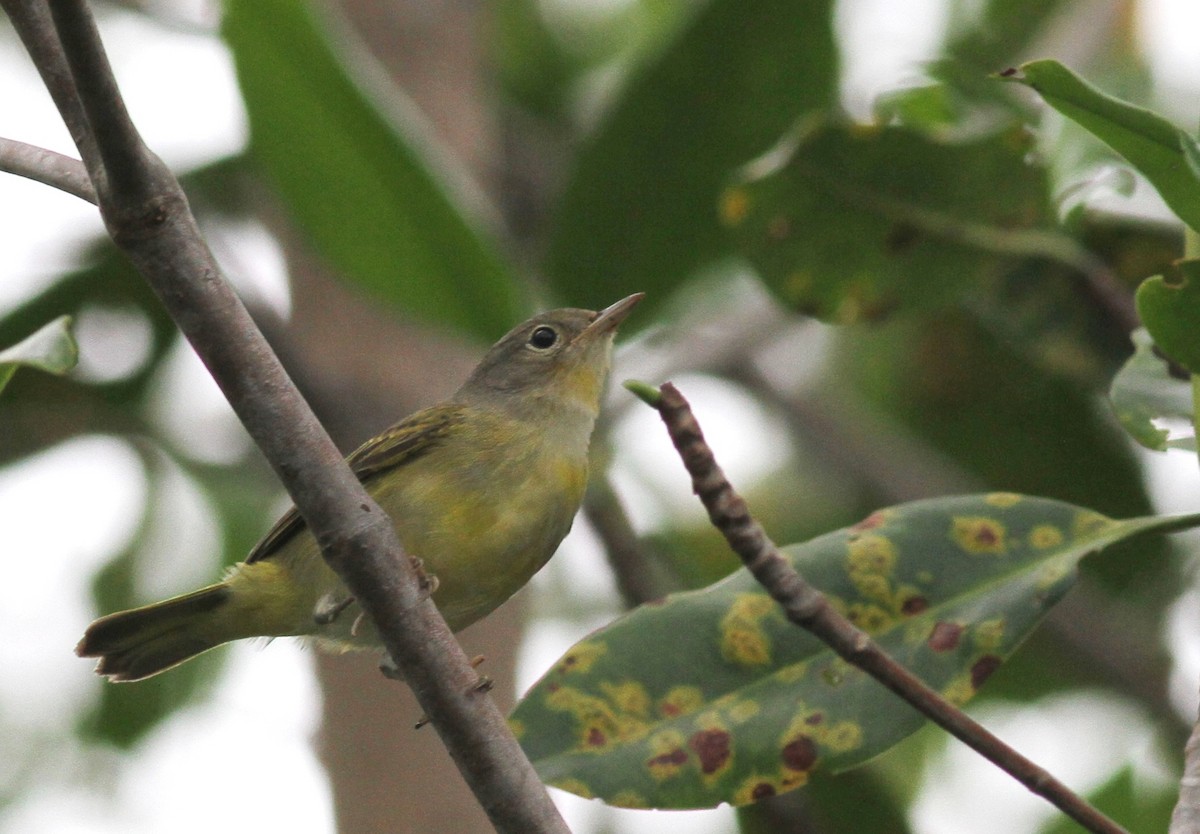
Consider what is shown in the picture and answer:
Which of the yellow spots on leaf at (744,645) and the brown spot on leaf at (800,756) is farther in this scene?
the yellow spots on leaf at (744,645)

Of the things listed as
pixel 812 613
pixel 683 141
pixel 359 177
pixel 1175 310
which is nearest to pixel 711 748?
pixel 812 613

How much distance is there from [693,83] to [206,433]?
2.01 metres

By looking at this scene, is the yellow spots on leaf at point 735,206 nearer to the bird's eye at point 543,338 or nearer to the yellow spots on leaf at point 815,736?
the bird's eye at point 543,338

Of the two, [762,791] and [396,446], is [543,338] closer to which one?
[396,446]

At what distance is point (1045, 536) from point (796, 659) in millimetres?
504

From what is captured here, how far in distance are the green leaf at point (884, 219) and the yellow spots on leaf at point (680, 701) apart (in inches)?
55.8

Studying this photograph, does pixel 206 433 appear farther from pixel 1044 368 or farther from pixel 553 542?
pixel 1044 368

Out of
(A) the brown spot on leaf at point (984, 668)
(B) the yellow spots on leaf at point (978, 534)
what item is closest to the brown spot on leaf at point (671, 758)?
(A) the brown spot on leaf at point (984, 668)

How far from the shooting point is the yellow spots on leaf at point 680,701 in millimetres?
2566

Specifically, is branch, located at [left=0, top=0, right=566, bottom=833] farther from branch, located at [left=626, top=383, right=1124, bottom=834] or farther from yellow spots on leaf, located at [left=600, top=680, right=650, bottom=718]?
yellow spots on leaf, located at [left=600, top=680, right=650, bottom=718]

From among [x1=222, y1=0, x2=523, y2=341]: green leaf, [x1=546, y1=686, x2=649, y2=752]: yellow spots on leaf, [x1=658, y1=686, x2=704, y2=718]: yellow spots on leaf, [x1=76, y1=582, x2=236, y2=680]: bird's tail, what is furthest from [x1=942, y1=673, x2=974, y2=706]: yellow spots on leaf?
[x1=76, y1=582, x2=236, y2=680]: bird's tail

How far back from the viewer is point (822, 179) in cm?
363

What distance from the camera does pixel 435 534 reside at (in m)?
3.39

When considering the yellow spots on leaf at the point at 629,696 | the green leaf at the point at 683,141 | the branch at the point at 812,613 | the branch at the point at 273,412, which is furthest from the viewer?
the green leaf at the point at 683,141
